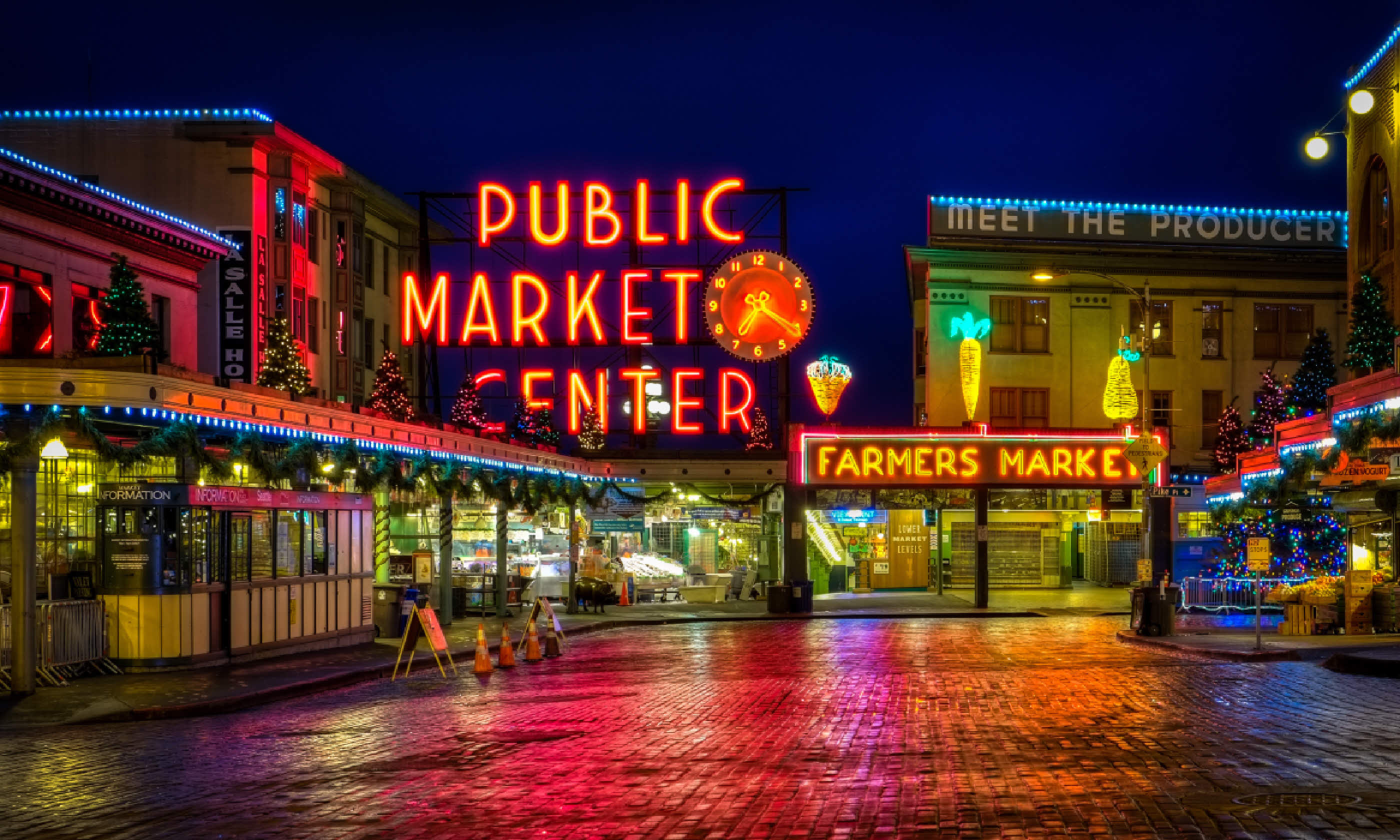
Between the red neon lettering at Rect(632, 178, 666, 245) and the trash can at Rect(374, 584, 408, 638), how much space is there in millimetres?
23108

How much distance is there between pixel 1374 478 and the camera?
26.0 meters

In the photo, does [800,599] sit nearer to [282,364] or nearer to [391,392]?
[391,392]

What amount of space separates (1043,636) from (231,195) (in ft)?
93.5

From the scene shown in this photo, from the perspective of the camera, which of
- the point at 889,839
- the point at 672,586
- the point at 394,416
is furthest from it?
the point at 672,586

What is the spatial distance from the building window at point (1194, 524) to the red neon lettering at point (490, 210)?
24.0 metres

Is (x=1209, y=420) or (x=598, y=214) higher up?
(x=598, y=214)

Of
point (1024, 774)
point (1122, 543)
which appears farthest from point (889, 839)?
point (1122, 543)

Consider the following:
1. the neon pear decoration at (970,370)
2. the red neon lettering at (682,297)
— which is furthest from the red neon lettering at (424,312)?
the neon pear decoration at (970,370)

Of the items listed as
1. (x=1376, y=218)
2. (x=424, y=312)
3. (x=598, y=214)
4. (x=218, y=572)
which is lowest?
(x=218, y=572)

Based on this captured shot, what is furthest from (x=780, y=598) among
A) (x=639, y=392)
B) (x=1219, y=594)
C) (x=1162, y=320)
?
(x=1162, y=320)

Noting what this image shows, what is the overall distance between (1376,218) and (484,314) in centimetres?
2681

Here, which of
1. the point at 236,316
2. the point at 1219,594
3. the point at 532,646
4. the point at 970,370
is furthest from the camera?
the point at 970,370

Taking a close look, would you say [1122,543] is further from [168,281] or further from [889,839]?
[889,839]

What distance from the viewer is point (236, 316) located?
1747 inches
